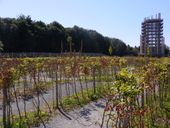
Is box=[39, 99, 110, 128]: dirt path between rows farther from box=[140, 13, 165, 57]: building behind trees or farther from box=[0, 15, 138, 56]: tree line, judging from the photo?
box=[140, 13, 165, 57]: building behind trees

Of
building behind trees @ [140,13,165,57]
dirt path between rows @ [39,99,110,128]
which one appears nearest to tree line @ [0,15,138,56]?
building behind trees @ [140,13,165,57]

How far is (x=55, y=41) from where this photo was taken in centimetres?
6806

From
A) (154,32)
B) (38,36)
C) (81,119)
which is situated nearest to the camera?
(81,119)

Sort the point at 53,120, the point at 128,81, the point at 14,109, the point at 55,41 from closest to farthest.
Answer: the point at 128,81, the point at 53,120, the point at 14,109, the point at 55,41

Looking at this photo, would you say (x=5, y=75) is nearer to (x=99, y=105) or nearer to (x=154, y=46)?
(x=99, y=105)

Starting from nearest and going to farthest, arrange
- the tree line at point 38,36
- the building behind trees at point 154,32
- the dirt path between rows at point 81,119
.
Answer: the dirt path between rows at point 81,119, the tree line at point 38,36, the building behind trees at point 154,32

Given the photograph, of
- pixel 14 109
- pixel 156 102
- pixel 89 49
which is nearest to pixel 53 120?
pixel 14 109

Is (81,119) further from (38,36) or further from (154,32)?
(154,32)

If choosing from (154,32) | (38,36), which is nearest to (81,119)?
(38,36)

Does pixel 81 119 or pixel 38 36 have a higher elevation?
pixel 38 36

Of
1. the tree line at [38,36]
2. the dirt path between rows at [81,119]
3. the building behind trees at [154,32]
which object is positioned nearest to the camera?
the dirt path between rows at [81,119]

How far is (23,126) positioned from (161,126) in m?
3.59

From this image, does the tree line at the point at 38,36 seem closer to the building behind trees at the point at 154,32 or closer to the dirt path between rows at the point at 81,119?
the building behind trees at the point at 154,32

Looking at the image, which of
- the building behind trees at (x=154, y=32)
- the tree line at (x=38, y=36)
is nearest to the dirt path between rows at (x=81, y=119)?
the tree line at (x=38, y=36)
